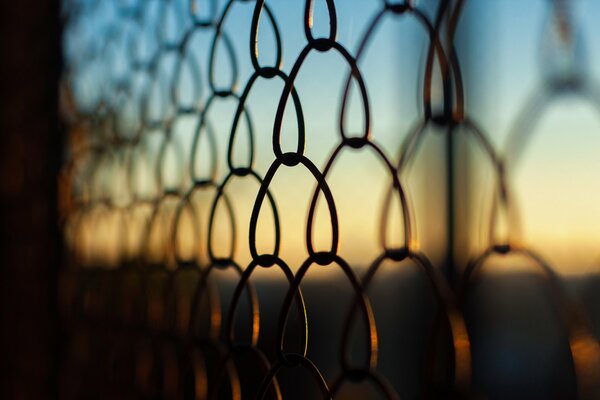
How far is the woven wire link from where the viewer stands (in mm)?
367

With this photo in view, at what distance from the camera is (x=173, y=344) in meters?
0.74

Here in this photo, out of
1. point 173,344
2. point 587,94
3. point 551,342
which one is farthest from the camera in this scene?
point 551,342

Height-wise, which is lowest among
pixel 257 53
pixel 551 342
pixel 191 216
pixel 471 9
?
pixel 551 342

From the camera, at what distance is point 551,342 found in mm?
1275

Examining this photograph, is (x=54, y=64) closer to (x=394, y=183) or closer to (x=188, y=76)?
(x=188, y=76)

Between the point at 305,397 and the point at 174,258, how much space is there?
27cm

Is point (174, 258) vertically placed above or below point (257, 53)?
below

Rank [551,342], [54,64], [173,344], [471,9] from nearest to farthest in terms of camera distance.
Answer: [173,344]
[54,64]
[551,342]
[471,9]

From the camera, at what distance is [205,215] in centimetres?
76

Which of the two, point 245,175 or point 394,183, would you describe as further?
point 245,175

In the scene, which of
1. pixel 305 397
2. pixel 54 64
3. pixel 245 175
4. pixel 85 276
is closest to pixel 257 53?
pixel 245 175

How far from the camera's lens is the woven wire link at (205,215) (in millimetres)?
367

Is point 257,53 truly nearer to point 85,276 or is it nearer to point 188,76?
point 188,76

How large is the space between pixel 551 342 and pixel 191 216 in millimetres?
836
